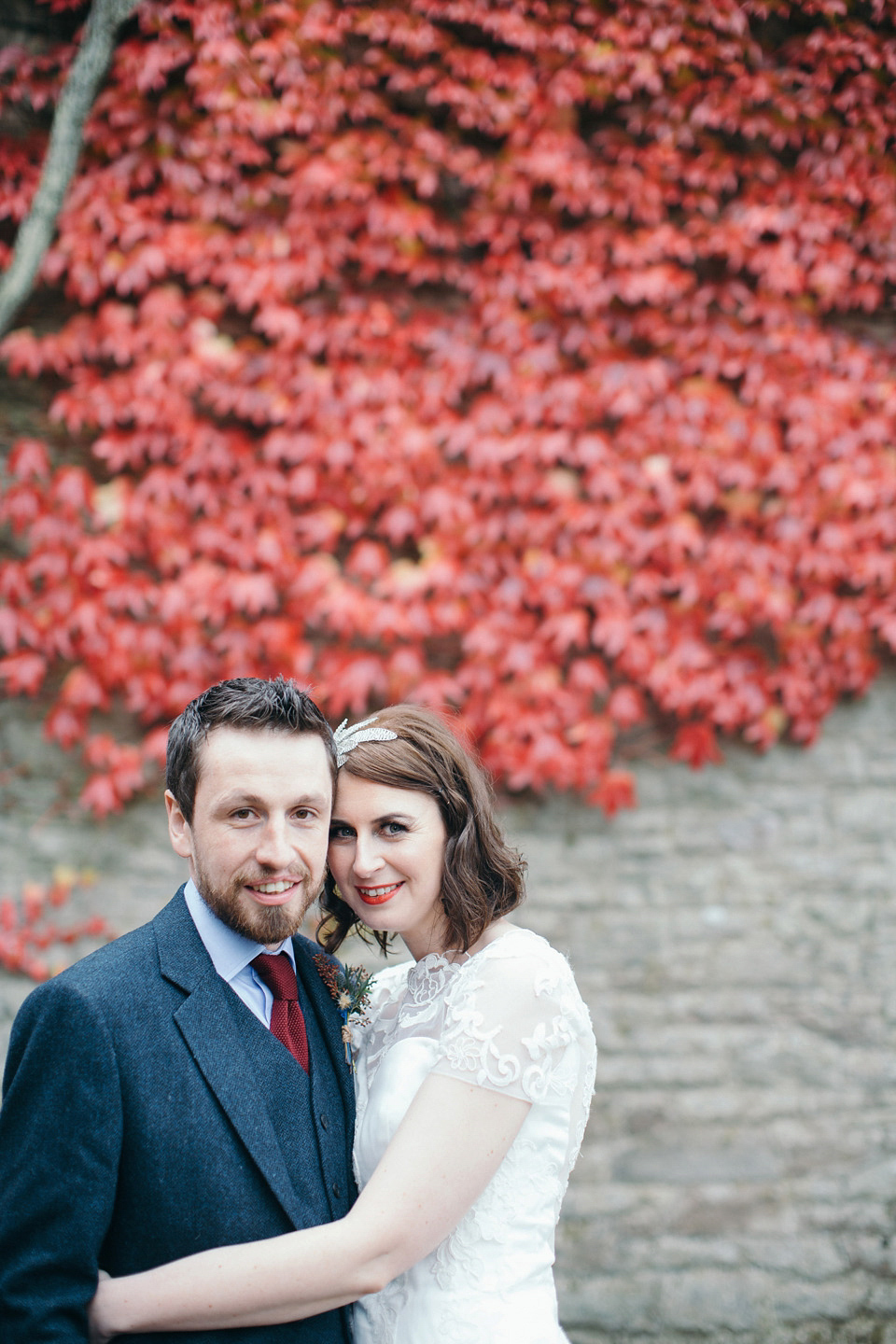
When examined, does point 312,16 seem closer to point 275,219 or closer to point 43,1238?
point 275,219

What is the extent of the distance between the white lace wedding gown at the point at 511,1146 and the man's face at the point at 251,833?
45 centimetres

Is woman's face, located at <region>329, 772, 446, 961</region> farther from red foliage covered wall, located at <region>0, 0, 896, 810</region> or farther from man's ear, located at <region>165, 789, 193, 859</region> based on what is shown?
red foliage covered wall, located at <region>0, 0, 896, 810</region>

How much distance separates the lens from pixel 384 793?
6.72 feet

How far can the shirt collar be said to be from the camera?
1.73 m

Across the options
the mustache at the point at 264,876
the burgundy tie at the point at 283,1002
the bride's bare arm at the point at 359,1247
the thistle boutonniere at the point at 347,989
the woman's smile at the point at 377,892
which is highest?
the mustache at the point at 264,876

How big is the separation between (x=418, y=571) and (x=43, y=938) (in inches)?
86.2

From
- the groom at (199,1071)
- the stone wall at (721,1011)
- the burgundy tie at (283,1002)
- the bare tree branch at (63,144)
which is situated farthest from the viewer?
the stone wall at (721,1011)

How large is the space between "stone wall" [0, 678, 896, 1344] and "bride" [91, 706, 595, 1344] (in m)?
1.86

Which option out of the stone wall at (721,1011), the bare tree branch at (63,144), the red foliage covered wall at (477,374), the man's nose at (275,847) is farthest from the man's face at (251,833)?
the bare tree branch at (63,144)

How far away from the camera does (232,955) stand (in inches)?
68.5

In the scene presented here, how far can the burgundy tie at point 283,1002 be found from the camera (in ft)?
5.89

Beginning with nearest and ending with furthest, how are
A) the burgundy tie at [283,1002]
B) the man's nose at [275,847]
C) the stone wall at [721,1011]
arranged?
the man's nose at [275,847] < the burgundy tie at [283,1002] < the stone wall at [721,1011]

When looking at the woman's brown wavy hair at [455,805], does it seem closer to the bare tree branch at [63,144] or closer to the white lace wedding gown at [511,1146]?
the white lace wedding gown at [511,1146]

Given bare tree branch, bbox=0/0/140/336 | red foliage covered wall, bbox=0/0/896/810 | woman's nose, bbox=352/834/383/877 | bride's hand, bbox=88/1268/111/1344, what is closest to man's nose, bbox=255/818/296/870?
woman's nose, bbox=352/834/383/877
